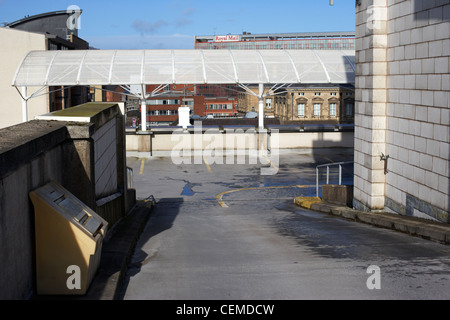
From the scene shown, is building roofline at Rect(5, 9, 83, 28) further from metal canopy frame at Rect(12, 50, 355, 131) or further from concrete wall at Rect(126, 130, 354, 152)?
concrete wall at Rect(126, 130, 354, 152)

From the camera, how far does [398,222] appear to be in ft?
40.1

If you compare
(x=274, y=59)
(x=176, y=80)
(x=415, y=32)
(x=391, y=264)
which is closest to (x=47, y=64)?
(x=176, y=80)

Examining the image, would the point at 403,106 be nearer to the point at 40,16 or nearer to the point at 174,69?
the point at 174,69

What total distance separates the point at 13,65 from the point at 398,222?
41402 millimetres

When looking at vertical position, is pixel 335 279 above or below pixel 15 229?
below

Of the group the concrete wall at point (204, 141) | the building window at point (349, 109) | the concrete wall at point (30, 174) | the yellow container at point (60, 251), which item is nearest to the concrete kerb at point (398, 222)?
the concrete wall at point (30, 174)

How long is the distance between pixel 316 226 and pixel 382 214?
5.94 ft

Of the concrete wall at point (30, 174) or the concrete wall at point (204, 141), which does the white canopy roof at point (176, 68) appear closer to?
the concrete wall at point (204, 141)

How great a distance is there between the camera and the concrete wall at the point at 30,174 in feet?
19.3

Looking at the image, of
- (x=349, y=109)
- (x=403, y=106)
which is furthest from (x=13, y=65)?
(x=349, y=109)

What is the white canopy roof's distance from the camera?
35688 millimetres

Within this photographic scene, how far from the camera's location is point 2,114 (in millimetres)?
48500

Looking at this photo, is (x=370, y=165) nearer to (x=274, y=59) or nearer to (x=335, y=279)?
(x=335, y=279)

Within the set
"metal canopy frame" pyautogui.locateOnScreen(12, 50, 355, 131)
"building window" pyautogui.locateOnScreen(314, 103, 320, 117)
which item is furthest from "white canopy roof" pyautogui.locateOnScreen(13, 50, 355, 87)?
"building window" pyautogui.locateOnScreen(314, 103, 320, 117)
